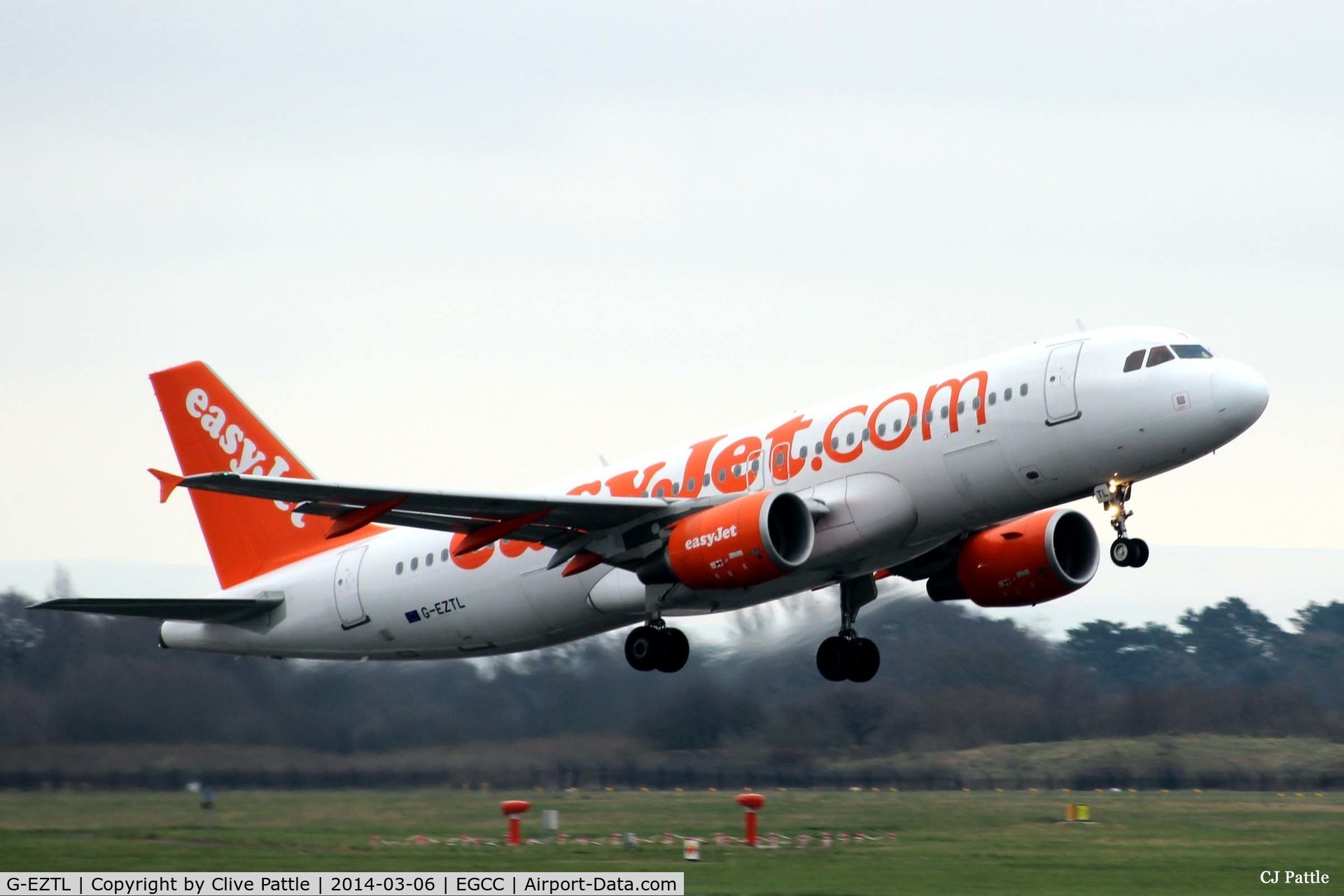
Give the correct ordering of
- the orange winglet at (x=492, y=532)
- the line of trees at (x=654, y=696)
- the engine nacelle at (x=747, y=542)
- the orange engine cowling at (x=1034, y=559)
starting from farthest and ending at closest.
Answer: the line of trees at (x=654, y=696), the orange engine cowling at (x=1034, y=559), the orange winglet at (x=492, y=532), the engine nacelle at (x=747, y=542)

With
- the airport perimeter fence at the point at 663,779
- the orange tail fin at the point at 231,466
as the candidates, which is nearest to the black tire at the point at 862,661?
the airport perimeter fence at the point at 663,779

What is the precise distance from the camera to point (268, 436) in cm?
3791

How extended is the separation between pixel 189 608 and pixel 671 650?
31.5ft

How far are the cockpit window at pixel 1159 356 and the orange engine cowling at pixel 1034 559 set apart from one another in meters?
4.67

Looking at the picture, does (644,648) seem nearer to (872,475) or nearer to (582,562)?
(582,562)

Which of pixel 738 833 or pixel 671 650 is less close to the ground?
pixel 671 650

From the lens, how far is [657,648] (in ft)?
104

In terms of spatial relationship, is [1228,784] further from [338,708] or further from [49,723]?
[49,723]

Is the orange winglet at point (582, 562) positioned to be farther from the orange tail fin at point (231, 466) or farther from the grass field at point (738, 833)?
the orange tail fin at point (231, 466)

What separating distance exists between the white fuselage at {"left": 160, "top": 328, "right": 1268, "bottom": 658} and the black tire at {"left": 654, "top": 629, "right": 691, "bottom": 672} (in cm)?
52

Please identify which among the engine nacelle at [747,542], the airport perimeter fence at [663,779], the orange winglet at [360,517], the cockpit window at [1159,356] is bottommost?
the airport perimeter fence at [663,779]

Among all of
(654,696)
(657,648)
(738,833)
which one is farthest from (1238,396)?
(654,696)

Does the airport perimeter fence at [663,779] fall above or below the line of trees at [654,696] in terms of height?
below

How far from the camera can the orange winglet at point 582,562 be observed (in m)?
31.6
